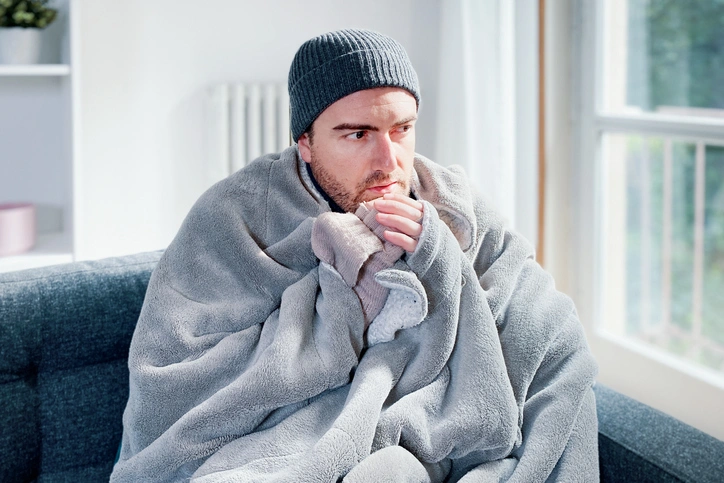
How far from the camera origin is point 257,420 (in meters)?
1.24

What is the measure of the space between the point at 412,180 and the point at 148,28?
1.46m

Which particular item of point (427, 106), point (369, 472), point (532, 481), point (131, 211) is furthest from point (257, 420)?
point (427, 106)

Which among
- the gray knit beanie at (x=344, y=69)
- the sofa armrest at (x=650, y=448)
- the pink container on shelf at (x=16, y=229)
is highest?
the gray knit beanie at (x=344, y=69)

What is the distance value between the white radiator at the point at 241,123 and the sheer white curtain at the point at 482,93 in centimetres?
57

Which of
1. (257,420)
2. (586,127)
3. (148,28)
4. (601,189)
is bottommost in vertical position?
(257,420)

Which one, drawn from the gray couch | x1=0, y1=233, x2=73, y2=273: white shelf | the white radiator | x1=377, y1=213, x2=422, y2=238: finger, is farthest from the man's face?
the white radiator

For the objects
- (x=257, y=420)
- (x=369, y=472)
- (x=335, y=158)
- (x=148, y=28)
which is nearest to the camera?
(x=369, y=472)

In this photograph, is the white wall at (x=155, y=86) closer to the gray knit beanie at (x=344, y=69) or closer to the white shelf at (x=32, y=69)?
the white shelf at (x=32, y=69)

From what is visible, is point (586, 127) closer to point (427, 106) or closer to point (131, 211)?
point (427, 106)

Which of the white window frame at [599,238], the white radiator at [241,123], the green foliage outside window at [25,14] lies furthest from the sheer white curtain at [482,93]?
the green foliage outside window at [25,14]

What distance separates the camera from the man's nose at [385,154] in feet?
4.42

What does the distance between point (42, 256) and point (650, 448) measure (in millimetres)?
1654

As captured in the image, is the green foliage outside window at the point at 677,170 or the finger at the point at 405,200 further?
the green foliage outside window at the point at 677,170

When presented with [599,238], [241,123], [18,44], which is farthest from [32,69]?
[599,238]
